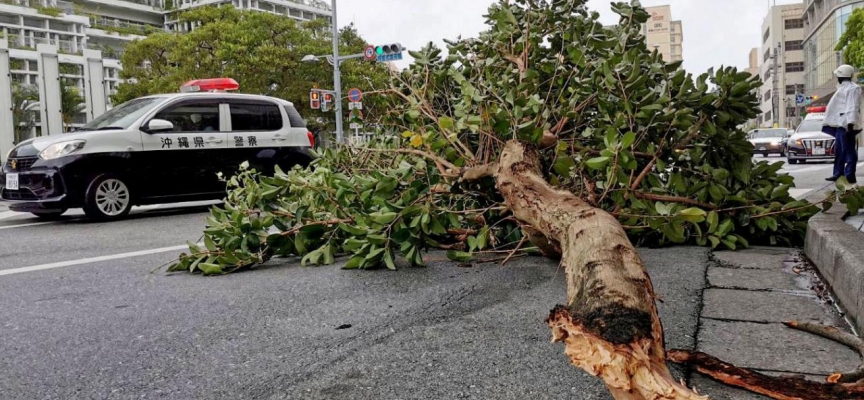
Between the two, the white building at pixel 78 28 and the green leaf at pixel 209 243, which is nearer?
the green leaf at pixel 209 243

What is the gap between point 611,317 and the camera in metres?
1.68

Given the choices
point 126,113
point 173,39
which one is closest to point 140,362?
point 126,113

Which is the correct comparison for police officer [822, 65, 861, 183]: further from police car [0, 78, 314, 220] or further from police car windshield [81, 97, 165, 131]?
police car windshield [81, 97, 165, 131]

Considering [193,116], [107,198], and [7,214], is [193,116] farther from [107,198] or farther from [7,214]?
[7,214]

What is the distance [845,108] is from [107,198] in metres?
9.15

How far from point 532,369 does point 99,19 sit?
90639mm

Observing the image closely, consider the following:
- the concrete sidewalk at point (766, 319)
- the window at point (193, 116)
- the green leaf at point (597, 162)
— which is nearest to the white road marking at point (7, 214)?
the window at point (193, 116)

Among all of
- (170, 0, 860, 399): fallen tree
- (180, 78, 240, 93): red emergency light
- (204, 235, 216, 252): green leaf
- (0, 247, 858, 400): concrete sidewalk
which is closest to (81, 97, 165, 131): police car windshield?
(180, 78, 240, 93): red emergency light

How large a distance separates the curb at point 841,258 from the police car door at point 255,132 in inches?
281

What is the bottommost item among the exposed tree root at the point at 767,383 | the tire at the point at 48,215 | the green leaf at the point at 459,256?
the exposed tree root at the point at 767,383

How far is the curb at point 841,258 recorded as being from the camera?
8.86 feet

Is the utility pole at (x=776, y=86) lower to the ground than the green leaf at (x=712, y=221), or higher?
higher

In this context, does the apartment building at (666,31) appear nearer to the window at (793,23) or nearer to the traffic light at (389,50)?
the window at (793,23)

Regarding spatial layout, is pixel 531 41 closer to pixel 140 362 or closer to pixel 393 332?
pixel 393 332
